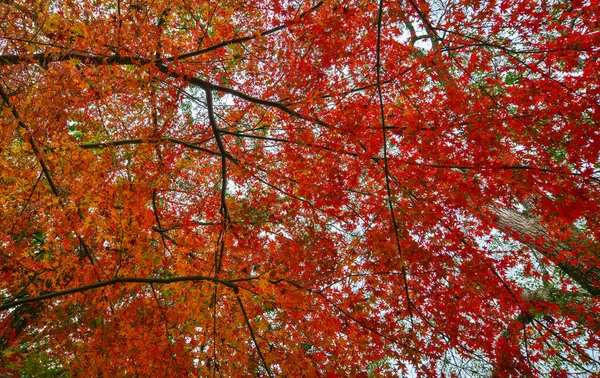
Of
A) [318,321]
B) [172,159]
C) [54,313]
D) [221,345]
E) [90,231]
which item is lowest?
[221,345]

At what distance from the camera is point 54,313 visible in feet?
15.1

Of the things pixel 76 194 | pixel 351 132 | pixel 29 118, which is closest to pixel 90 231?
pixel 76 194

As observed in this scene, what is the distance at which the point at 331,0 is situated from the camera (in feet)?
13.8

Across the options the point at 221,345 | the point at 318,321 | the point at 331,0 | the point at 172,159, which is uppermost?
the point at 172,159

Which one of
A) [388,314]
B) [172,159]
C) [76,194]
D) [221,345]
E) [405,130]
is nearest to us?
[221,345]

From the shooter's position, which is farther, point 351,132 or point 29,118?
point 351,132

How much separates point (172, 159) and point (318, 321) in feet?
12.3

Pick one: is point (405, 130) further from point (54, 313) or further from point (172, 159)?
point (54, 313)

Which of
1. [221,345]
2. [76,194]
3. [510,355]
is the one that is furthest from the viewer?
[76,194]

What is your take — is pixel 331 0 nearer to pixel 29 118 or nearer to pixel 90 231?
pixel 29 118

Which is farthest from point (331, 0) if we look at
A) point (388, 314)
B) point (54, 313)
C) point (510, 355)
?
point (54, 313)

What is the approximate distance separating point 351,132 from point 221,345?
10.3 ft

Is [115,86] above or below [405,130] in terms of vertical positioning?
above

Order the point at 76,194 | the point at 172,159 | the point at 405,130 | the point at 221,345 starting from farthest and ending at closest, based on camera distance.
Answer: the point at 172,159 → the point at 405,130 → the point at 76,194 → the point at 221,345
